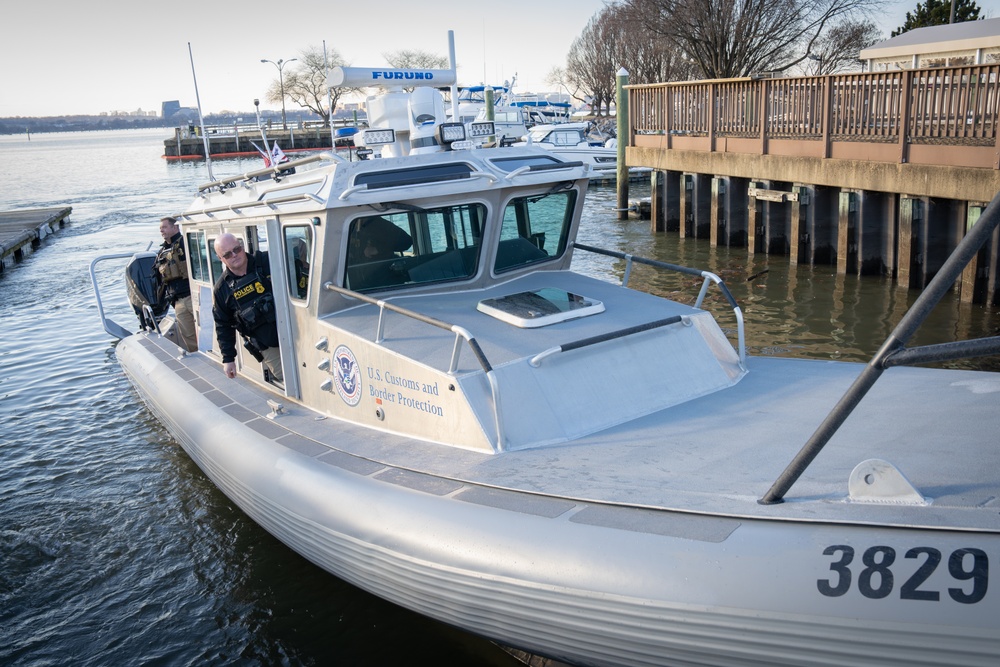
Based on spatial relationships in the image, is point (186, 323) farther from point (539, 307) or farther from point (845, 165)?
point (845, 165)

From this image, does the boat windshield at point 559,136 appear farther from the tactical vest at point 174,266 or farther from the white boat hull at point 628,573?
the white boat hull at point 628,573

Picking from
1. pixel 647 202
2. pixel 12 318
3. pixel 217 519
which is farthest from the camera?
pixel 647 202

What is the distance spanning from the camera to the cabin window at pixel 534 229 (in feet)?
20.4

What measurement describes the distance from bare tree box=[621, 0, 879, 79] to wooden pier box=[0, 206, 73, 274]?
23.6 meters

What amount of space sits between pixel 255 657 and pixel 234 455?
1.40m

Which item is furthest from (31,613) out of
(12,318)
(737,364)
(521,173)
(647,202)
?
(647,202)

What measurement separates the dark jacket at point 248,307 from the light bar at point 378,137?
48.8 inches

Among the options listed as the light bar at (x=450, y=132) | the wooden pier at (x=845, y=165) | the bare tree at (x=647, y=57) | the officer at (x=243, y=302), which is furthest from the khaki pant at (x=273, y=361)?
the bare tree at (x=647, y=57)

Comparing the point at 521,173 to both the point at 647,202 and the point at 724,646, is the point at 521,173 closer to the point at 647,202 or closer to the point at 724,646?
the point at 724,646

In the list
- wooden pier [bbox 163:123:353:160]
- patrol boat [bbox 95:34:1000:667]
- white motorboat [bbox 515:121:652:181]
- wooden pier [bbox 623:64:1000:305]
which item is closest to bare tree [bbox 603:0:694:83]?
white motorboat [bbox 515:121:652:181]

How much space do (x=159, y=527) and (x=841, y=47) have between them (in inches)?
1576

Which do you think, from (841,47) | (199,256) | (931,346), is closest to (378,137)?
(199,256)

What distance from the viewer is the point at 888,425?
14.1 ft

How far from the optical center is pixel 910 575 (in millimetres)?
3143
